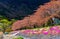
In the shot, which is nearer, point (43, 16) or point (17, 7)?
point (43, 16)

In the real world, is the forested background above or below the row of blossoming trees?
above

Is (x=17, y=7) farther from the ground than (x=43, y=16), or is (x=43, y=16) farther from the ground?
(x=17, y=7)

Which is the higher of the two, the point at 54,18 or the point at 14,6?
the point at 14,6

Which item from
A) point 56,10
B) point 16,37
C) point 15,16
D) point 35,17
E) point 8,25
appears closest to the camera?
point 16,37

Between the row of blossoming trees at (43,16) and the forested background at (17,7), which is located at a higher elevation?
the forested background at (17,7)

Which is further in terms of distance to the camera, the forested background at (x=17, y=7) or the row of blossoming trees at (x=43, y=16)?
the forested background at (x=17, y=7)

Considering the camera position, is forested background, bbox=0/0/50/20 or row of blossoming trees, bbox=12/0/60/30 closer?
row of blossoming trees, bbox=12/0/60/30

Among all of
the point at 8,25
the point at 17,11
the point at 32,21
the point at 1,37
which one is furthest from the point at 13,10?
the point at 1,37

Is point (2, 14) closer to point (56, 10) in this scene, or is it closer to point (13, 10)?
point (13, 10)
